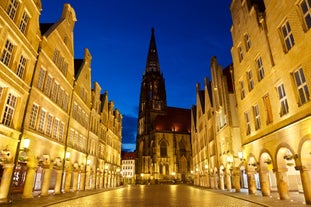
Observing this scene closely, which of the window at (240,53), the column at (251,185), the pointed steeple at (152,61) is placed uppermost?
the pointed steeple at (152,61)

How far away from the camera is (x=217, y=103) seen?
33906mm

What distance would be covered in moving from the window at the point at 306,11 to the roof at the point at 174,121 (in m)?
71.6

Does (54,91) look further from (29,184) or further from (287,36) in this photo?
(287,36)

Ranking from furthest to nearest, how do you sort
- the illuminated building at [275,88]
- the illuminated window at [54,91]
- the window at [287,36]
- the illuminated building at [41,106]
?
the illuminated window at [54,91]
the illuminated building at [41,106]
the window at [287,36]
the illuminated building at [275,88]

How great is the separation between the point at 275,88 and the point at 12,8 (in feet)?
66.2

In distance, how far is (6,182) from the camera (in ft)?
47.3

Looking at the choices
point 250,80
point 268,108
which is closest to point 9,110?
point 268,108

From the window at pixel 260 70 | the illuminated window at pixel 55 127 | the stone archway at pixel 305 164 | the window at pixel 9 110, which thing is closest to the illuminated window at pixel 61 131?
the illuminated window at pixel 55 127

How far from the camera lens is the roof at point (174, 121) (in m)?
84.9

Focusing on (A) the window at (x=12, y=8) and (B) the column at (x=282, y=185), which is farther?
(B) the column at (x=282, y=185)

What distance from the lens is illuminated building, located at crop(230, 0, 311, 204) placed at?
42.8 feet

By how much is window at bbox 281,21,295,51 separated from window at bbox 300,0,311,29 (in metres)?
1.52

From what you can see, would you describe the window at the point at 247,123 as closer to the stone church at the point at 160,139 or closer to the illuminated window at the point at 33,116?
the illuminated window at the point at 33,116

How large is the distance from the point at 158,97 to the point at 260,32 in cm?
7626
